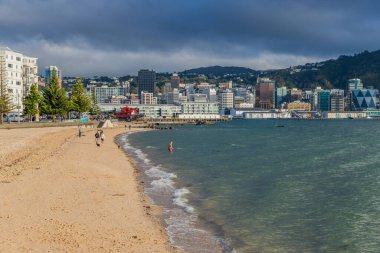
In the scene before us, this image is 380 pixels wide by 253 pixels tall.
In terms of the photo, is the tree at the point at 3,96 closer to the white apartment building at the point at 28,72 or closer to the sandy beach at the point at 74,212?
the white apartment building at the point at 28,72

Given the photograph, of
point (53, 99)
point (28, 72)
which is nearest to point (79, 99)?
point (28, 72)

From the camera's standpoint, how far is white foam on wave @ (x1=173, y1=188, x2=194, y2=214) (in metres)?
24.0

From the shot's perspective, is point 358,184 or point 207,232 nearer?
point 207,232

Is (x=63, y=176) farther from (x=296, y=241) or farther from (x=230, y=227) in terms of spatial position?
(x=296, y=241)

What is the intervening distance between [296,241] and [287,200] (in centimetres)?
820

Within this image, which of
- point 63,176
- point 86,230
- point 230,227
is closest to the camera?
point 86,230

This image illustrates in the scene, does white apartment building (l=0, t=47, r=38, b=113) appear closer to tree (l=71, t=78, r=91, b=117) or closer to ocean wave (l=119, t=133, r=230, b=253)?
tree (l=71, t=78, r=91, b=117)

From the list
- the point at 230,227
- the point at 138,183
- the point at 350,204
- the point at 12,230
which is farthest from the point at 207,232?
the point at 138,183

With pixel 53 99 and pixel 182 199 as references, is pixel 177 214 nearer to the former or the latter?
pixel 182 199

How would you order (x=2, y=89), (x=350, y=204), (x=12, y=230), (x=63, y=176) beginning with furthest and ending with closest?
(x=2, y=89) < (x=63, y=176) < (x=350, y=204) < (x=12, y=230)

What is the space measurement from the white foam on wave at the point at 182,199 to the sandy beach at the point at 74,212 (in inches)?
69.6

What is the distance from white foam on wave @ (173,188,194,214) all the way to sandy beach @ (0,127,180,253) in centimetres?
177

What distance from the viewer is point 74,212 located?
795 inches

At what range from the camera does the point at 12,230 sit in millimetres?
16156
